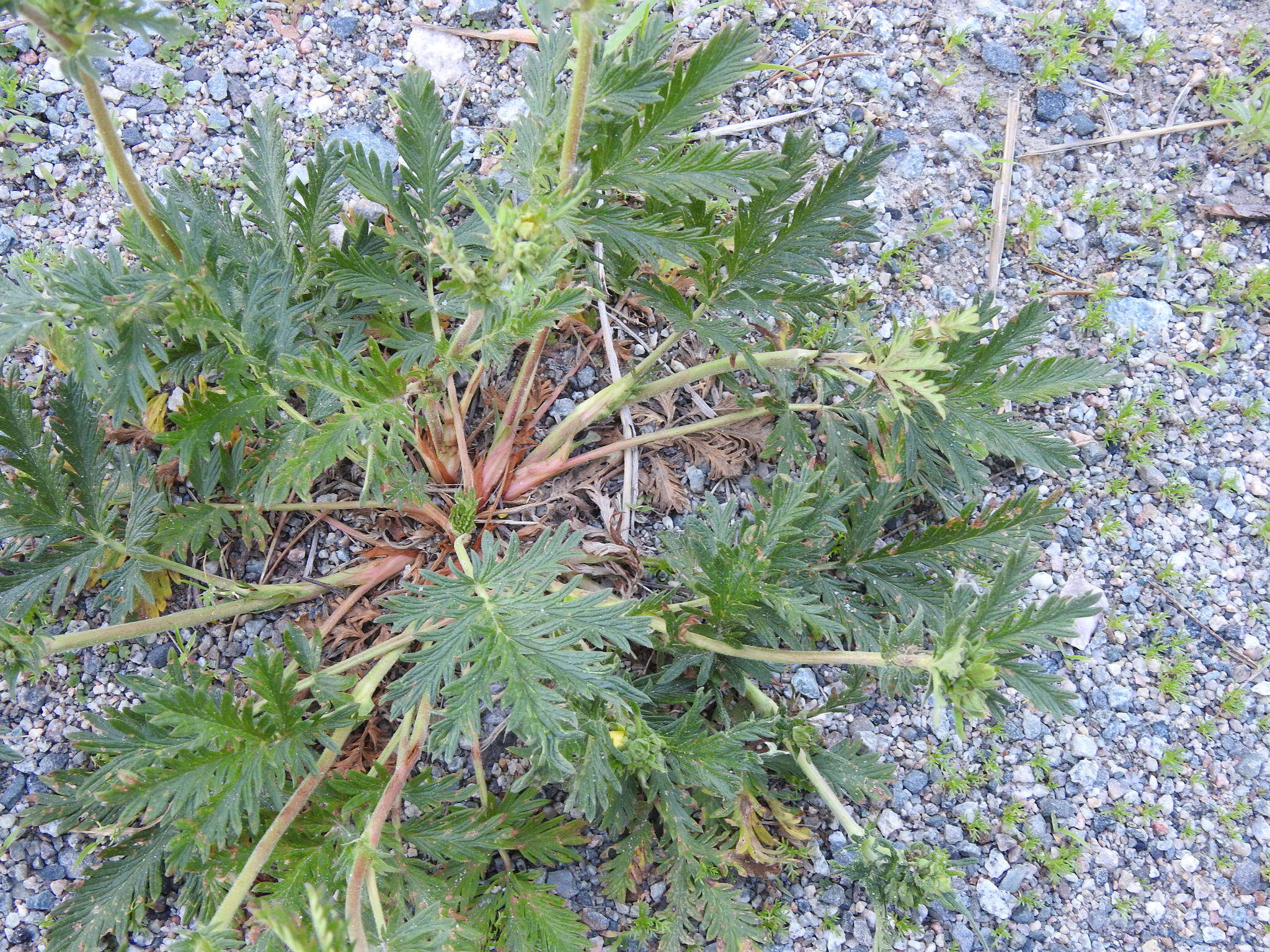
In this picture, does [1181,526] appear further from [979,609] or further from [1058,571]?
[979,609]

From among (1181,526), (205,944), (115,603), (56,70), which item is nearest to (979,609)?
(1181,526)

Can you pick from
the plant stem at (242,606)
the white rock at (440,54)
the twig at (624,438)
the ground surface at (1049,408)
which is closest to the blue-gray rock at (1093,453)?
the ground surface at (1049,408)

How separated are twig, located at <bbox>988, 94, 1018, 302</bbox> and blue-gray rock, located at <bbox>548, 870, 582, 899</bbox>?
7.08 ft

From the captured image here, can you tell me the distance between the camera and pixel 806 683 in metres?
2.81

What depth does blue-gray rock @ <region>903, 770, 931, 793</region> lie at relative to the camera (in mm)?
2746

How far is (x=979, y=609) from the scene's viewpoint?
204 centimetres

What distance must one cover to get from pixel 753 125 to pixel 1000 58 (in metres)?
0.95

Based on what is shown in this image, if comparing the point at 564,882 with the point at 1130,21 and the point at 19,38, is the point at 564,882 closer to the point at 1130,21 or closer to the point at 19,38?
the point at 19,38

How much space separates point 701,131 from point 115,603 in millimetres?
2381

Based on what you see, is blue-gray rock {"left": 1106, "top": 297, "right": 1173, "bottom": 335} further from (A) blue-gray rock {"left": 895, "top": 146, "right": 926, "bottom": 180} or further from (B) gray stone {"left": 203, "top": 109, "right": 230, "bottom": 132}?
(B) gray stone {"left": 203, "top": 109, "right": 230, "bottom": 132}

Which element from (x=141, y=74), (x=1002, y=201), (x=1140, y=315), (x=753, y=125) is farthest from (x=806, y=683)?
(x=141, y=74)

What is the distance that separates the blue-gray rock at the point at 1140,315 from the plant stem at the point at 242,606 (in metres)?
2.43

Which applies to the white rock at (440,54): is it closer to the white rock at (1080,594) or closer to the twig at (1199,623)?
the white rock at (1080,594)

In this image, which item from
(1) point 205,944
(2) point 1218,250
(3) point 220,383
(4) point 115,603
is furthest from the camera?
(2) point 1218,250
